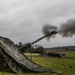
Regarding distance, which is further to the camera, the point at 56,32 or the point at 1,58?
the point at 56,32

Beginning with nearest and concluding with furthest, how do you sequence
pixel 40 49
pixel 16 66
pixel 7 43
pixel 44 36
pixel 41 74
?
pixel 41 74 < pixel 16 66 < pixel 7 43 < pixel 44 36 < pixel 40 49

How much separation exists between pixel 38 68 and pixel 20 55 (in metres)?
4.09

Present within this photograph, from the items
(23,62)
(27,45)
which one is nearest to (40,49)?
(27,45)

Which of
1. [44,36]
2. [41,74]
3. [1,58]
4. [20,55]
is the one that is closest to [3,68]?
[1,58]

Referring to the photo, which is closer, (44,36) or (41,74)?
(41,74)

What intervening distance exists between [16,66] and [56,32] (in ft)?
26.8

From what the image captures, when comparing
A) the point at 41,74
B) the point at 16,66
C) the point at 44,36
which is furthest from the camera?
the point at 44,36

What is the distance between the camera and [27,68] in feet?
111

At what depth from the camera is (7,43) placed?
37406 millimetres

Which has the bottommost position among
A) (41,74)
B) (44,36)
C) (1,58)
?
(41,74)

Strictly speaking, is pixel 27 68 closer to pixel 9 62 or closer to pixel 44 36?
pixel 9 62

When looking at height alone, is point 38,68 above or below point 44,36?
below

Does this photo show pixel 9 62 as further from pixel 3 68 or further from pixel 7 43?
pixel 7 43

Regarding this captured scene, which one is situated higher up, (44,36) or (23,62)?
(44,36)
